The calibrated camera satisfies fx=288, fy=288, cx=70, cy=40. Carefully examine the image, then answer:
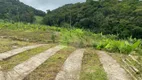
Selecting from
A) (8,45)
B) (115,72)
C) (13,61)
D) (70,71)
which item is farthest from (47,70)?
(8,45)

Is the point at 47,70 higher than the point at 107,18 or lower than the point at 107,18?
lower

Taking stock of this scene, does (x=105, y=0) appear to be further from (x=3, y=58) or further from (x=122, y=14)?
(x=3, y=58)

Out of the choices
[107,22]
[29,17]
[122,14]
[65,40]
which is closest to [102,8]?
[122,14]

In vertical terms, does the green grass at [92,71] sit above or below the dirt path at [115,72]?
above

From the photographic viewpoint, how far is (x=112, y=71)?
7027mm

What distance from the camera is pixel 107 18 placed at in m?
46.8

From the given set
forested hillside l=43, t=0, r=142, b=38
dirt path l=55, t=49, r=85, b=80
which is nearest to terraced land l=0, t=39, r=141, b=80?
dirt path l=55, t=49, r=85, b=80

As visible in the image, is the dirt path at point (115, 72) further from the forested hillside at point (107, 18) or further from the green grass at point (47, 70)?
the forested hillside at point (107, 18)

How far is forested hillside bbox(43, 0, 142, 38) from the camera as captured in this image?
138 ft

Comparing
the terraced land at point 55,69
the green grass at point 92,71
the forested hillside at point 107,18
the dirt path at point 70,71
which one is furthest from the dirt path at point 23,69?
the forested hillside at point 107,18

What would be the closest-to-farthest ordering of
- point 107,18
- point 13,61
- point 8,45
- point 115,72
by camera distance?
point 115,72
point 13,61
point 8,45
point 107,18

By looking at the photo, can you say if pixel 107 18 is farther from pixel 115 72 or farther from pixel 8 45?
pixel 115 72

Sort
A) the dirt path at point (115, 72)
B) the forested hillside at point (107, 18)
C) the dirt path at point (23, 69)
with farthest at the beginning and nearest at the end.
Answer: the forested hillside at point (107, 18)
the dirt path at point (115, 72)
the dirt path at point (23, 69)

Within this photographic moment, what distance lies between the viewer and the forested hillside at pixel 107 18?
4194 centimetres
